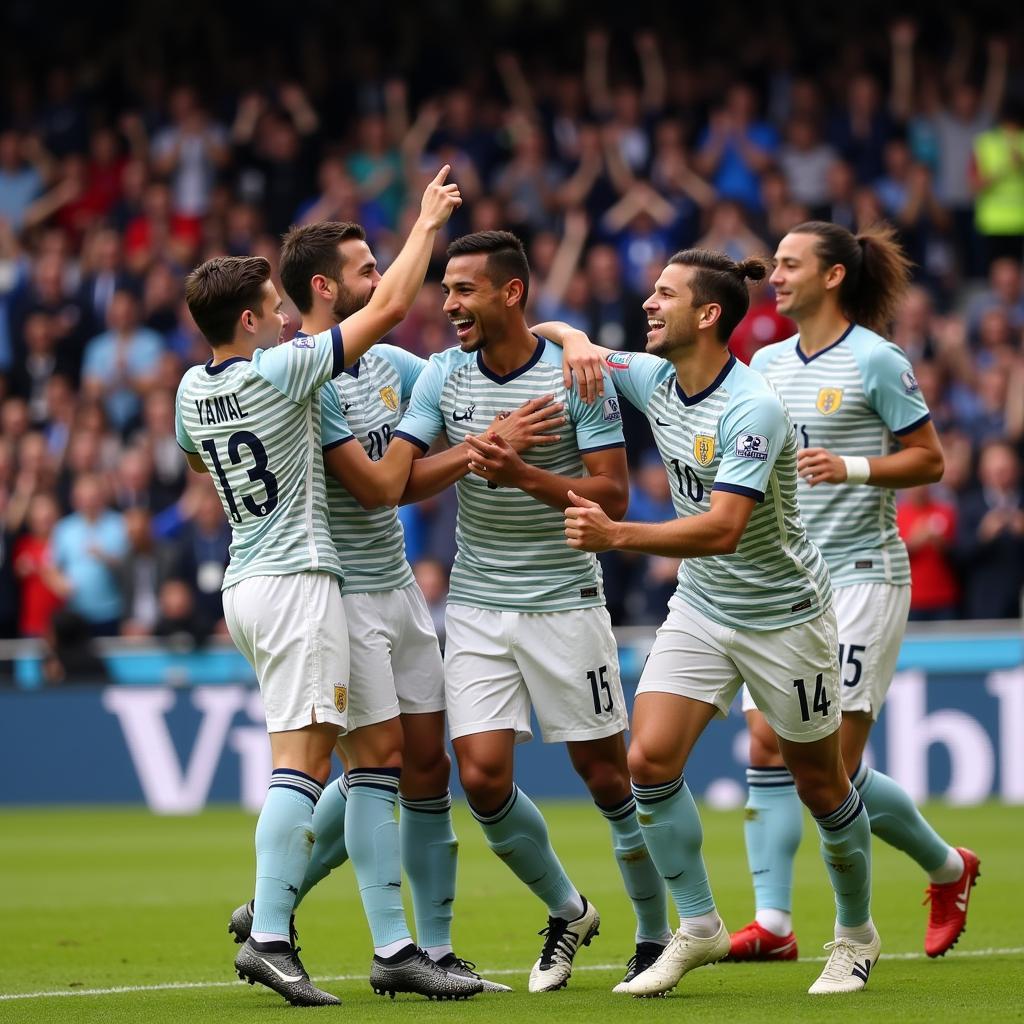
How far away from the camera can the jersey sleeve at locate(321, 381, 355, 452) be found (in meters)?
6.56

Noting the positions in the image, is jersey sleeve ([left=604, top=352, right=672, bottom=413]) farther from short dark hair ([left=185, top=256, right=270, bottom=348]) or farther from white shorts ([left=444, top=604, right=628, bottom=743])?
short dark hair ([left=185, top=256, right=270, bottom=348])

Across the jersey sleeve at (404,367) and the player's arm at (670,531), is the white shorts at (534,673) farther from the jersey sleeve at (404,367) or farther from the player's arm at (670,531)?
the jersey sleeve at (404,367)

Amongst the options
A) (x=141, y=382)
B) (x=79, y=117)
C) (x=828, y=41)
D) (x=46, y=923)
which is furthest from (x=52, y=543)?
(x=828, y=41)

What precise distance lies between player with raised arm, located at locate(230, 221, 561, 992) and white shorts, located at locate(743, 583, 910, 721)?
136 centimetres

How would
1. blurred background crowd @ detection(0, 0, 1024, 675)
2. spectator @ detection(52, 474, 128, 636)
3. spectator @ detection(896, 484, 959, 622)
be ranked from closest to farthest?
spectator @ detection(896, 484, 959, 622) → blurred background crowd @ detection(0, 0, 1024, 675) → spectator @ detection(52, 474, 128, 636)

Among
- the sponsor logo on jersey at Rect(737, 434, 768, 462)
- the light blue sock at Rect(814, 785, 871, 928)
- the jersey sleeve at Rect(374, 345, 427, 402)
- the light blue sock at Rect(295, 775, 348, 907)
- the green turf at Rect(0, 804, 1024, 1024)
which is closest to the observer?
the green turf at Rect(0, 804, 1024, 1024)

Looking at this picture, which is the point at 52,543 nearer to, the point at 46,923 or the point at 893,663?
the point at 46,923

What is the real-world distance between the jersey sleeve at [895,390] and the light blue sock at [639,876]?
1852mm

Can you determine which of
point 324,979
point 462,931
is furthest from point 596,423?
point 462,931

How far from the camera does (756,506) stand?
6.44 meters

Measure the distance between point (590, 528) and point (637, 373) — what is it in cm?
102

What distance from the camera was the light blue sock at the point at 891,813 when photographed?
23.7ft

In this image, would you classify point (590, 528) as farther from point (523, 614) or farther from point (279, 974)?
point (279, 974)

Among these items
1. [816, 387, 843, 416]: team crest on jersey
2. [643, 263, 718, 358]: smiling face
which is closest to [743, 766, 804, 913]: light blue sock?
[816, 387, 843, 416]: team crest on jersey
